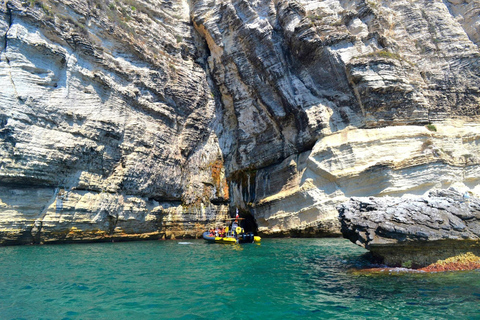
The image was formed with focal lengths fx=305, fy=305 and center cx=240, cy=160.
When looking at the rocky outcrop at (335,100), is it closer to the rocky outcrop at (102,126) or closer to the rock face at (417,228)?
the rocky outcrop at (102,126)

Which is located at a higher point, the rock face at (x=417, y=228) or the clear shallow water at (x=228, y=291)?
the rock face at (x=417, y=228)

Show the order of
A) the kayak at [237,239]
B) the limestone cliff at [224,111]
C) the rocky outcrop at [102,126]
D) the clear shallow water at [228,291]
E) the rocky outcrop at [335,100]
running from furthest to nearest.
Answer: the rocky outcrop at [335,100]
the kayak at [237,239]
the limestone cliff at [224,111]
the rocky outcrop at [102,126]
the clear shallow water at [228,291]

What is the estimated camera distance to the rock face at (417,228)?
9.23m

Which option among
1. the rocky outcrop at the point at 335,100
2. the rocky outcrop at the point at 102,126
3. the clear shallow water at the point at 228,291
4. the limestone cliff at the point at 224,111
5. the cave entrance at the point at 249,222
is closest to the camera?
the clear shallow water at the point at 228,291

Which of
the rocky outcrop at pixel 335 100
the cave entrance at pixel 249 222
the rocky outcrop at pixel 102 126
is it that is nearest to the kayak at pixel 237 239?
the rocky outcrop at pixel 335 100

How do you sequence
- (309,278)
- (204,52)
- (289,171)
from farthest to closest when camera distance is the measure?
(204,52), (289,171), (309,278)

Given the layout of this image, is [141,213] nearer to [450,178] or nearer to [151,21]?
[151,21]

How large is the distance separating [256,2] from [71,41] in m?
15.4

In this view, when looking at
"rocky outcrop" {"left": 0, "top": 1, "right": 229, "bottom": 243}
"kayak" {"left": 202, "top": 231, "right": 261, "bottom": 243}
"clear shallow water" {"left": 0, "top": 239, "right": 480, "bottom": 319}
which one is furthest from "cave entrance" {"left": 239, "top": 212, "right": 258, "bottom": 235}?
"clear shallow water" {"left": 0, "top": 239, "right": 480, "bottom": 319}

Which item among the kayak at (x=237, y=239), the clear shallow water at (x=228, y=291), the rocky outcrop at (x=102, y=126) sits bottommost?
the clear shallow water at (x=228, y=291)

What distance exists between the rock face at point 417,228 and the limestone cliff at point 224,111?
9.82 m

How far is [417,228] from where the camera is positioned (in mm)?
9352

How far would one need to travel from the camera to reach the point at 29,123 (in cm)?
1770

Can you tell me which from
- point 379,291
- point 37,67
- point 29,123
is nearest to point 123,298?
point 379,291
